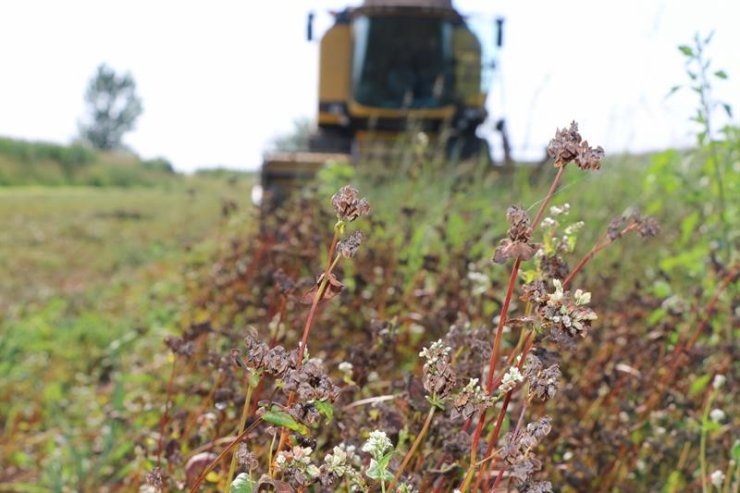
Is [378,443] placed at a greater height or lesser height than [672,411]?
greater

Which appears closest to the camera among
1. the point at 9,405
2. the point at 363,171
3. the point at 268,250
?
the point at 268,250

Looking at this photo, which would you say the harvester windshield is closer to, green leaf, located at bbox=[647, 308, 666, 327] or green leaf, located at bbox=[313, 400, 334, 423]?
green leaf, located at bbox=[647, 308, 666, 327]

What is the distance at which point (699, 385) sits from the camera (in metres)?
2.99

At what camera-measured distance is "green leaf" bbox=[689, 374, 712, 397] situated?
2965 millimetres

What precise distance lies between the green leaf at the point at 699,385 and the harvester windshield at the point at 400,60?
31.8ft

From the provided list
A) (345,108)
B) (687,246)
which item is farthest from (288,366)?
(345,108)

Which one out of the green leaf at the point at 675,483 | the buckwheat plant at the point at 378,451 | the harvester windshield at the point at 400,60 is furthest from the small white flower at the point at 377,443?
the harvester windshield at the point at 400,60

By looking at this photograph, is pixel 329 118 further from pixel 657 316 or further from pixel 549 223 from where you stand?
pixel 549 223

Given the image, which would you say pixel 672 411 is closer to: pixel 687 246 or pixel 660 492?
pixel 660 492

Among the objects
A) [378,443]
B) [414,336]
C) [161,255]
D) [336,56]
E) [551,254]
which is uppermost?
[336,56]

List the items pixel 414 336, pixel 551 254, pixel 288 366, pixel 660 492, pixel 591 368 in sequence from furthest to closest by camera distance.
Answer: pixel 414 336
pixel 591 368
pixel 660 492
pixel 551 254
pixel 288 366

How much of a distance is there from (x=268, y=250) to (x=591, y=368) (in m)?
1.72

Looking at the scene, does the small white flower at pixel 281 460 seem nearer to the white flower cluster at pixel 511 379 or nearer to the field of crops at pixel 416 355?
the field of crops at pixel 416 355

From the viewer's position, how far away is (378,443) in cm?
128
